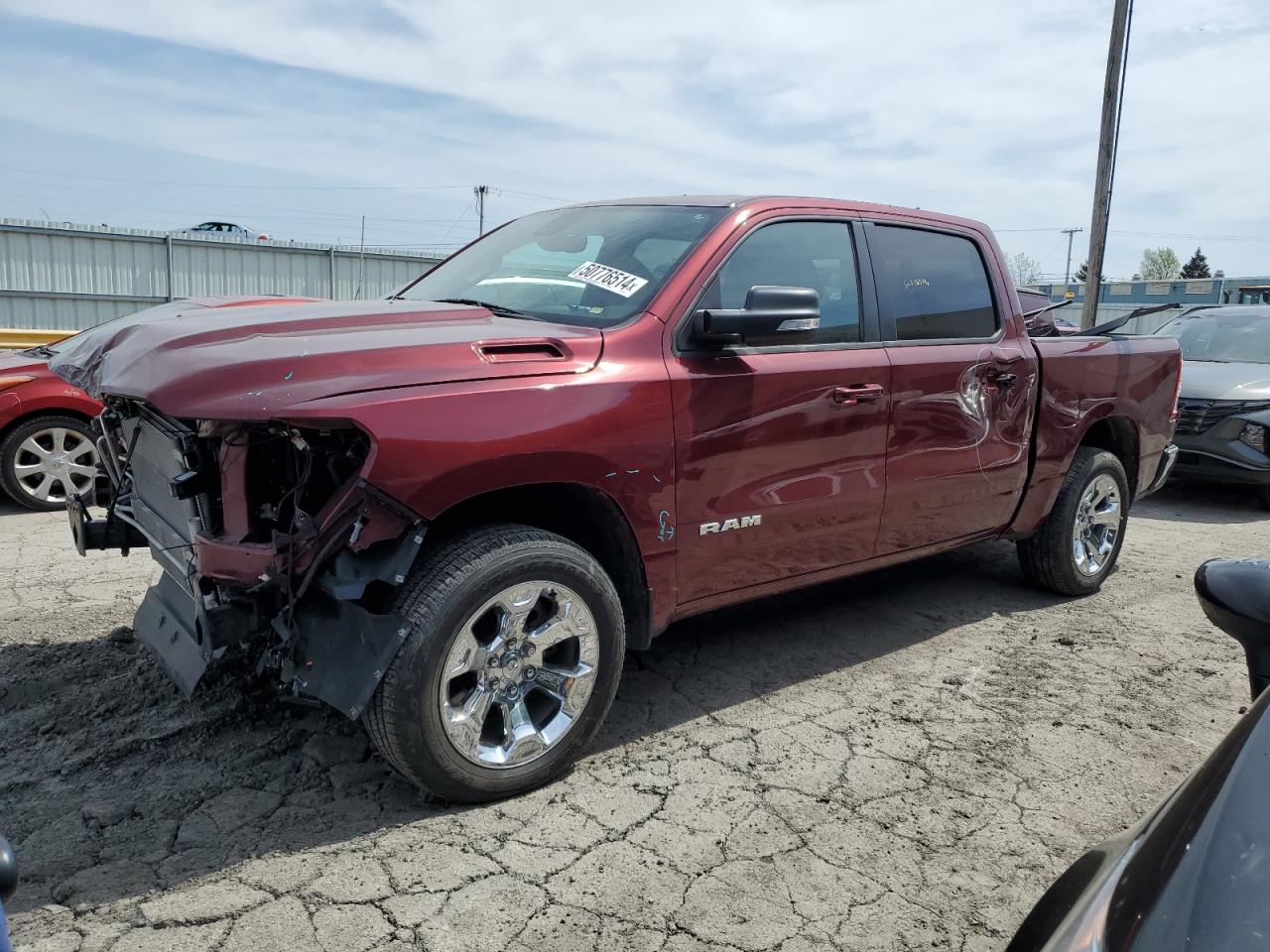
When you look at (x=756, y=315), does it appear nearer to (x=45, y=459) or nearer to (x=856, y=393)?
(x=856, y=393)

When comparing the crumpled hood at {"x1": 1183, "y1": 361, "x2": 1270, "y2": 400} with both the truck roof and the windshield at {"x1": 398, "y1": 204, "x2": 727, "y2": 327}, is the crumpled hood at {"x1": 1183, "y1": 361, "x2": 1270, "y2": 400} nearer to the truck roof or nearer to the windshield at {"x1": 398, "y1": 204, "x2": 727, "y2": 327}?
the truck roof

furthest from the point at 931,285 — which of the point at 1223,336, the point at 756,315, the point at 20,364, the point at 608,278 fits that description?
the point at 1223,336

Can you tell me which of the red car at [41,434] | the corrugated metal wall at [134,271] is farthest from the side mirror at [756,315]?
the corrugated metal wall at [134,271]

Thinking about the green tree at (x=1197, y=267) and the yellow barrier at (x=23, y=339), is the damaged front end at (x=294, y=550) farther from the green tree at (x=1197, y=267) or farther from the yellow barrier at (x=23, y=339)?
the green tree at (x=1197, y=267)

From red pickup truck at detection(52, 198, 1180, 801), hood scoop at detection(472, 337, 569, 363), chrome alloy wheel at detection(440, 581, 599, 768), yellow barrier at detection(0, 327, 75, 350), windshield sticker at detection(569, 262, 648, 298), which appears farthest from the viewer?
yellow barrier at detection(0, 327, 75, 350)

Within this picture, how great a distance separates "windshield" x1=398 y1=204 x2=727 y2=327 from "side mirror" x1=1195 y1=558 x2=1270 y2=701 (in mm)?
2089

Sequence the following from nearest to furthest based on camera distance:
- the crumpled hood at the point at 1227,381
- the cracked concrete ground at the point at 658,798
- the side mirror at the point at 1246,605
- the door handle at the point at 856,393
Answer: the side mirror at the point at 1246,605 < the cracked concrete ground at the point at 658,798 < the door handle at the point at 856,393 < the crumpled hood at the point at 1227,381

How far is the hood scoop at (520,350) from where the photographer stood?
3129 millimetres

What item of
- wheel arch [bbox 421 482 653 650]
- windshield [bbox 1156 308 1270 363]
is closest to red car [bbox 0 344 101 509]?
wheel arch [bbox 421 482 653 650]

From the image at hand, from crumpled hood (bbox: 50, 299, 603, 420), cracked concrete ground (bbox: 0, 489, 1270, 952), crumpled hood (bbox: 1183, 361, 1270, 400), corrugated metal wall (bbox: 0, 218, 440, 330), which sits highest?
corrugated metal wall (bbox: 0, 218, 440, 330)

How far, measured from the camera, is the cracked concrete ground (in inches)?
101

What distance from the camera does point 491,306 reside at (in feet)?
12.8

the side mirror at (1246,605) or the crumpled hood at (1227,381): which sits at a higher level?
the crumpled hood at (1227,381)

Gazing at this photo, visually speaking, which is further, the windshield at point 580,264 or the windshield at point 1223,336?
the windshield at point 1223,336
